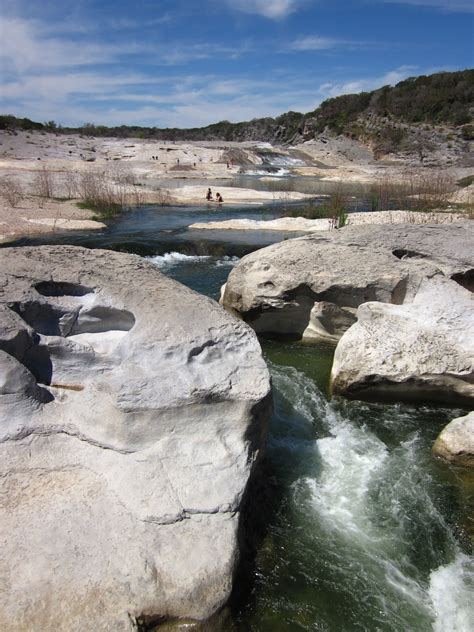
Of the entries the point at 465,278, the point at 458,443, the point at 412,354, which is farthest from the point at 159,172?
the point at 458,443

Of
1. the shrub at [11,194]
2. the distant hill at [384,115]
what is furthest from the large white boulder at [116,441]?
the distant hill at [384,115]

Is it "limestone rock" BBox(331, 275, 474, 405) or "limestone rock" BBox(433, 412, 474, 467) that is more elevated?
"limestone rock" BBox(331, 275, 474, 405)

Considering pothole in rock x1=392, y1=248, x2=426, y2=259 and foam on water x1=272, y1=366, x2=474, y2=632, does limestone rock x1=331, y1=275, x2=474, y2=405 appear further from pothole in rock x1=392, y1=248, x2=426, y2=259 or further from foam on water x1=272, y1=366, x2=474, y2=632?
pothole in rock x1=392, y1=248, x2=426, y2=259

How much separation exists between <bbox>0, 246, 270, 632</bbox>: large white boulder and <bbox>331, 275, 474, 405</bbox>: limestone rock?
2.27 metres

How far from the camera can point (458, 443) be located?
16.6 ft

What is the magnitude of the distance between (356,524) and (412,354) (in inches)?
103

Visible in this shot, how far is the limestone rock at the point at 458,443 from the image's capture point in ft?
16.4

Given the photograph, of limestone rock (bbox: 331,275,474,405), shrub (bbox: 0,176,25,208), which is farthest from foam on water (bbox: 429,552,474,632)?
shrub (bbox: 0,176,25,208)

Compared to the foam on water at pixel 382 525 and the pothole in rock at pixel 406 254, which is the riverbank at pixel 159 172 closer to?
the pothole in rock at pixel 406 254

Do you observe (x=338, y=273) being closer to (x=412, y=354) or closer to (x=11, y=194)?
(x=412, y=354)

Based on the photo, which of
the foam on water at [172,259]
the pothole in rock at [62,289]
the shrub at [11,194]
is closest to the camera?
the pothole in rock at [62,289]

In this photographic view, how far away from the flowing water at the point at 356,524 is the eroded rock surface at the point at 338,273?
1.37 m

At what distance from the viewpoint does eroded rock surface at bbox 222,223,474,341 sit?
7.29 meters

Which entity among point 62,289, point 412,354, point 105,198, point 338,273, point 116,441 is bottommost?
point 412,354
